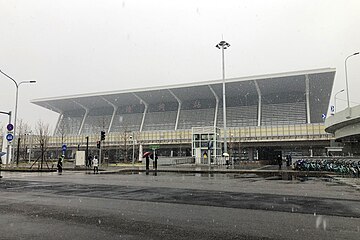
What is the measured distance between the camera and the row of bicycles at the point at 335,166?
22.3 meters

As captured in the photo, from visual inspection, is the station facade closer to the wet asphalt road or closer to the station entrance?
the station entrance

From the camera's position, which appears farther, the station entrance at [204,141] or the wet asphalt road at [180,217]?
the station entrance at [204,141]

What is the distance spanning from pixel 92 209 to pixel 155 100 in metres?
87.1

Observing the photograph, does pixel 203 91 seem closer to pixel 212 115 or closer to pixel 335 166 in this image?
pixel 212 115

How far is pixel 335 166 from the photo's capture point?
2517 centimetres

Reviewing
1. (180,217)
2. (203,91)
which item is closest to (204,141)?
(203,91)

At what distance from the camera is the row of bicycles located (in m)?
22.3

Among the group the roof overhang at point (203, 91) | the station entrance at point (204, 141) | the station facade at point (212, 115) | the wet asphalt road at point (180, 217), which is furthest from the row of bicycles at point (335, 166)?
the roof overhang at point (203, 91)

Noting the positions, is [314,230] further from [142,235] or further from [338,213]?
[142,235]

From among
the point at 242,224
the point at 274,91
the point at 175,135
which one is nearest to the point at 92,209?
the point at 242,224

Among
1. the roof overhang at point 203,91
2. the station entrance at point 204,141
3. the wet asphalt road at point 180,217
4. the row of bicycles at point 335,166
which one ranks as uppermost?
the roof overhang at point 203,91

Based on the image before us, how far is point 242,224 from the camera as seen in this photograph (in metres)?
6.38

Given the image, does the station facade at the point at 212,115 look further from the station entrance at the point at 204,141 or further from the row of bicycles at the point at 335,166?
the row of bicycles at the point at 335,166

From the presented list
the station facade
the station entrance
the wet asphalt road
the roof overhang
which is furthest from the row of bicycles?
the roof overhang
